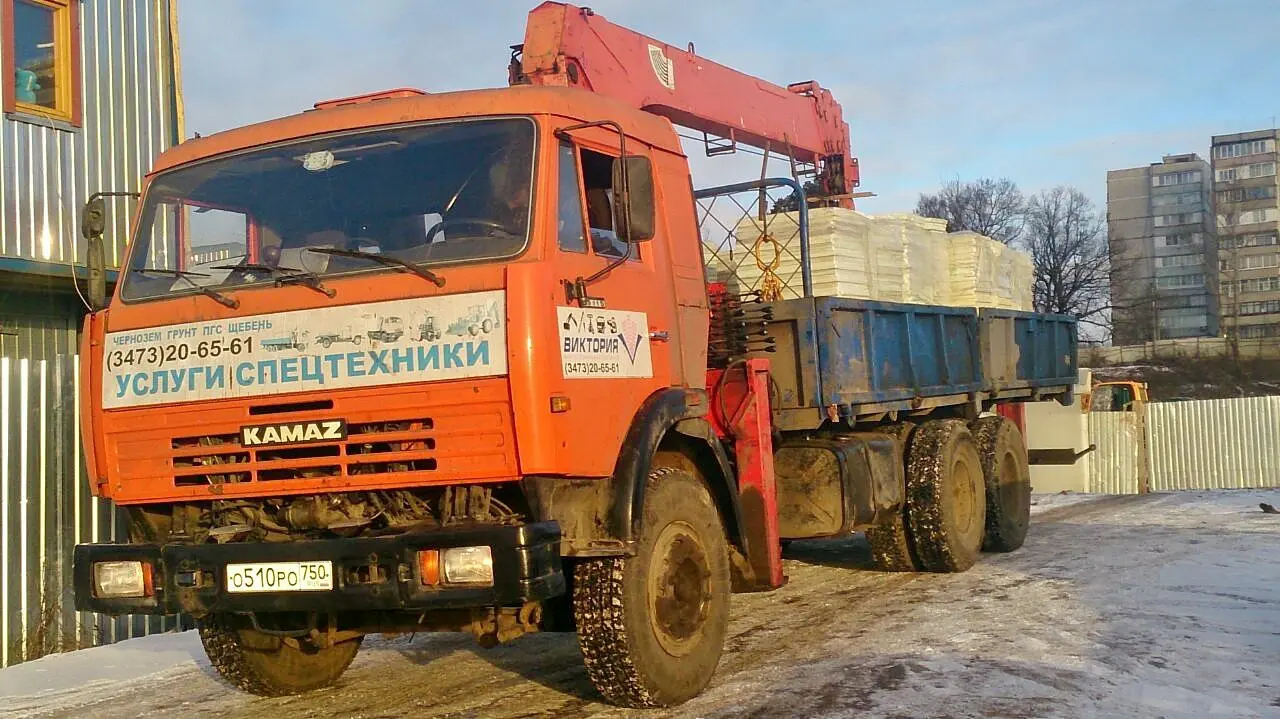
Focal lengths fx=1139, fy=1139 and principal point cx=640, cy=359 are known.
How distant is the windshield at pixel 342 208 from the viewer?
482 centimetres

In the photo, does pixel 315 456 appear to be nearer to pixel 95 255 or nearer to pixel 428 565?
pixel 428 565

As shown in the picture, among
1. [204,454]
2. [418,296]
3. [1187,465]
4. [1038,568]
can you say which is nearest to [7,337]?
[204,454]

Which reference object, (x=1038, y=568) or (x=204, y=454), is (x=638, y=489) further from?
(x=1038, y=568)

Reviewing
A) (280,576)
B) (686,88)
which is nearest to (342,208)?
(280,576)

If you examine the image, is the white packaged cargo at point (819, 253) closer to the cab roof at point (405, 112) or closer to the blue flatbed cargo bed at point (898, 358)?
the blue flatbed cargo bed at point (898, 358)

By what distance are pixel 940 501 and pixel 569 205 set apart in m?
4.98

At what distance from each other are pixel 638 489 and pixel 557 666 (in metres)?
2.07

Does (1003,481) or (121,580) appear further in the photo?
(1003,481)

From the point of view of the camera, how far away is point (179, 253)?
5.40 meters

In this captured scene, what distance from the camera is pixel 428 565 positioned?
4.43 m

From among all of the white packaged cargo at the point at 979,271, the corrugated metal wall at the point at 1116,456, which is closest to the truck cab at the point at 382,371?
the white packaged cargo at the point at 979,271

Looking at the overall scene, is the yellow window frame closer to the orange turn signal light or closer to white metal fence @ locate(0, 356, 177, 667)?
white metal fence @ locate(0, 356, 177, 667)

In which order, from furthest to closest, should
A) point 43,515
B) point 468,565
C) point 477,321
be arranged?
1. point 43,515
2. point 477,321
3. point 468,565

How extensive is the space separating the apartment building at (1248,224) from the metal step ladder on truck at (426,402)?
87.1 meters
